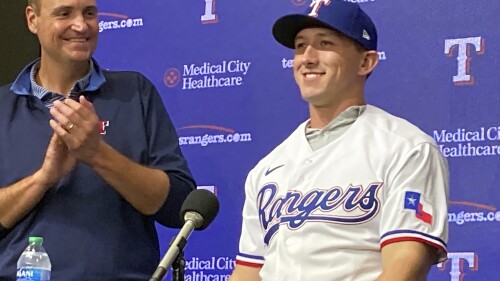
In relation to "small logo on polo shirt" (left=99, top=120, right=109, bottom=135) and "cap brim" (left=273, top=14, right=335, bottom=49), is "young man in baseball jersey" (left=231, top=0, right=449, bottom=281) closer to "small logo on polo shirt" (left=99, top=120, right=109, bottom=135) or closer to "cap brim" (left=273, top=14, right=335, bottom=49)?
"cap brim" (left=273, top=14, right=335, bottom=49)

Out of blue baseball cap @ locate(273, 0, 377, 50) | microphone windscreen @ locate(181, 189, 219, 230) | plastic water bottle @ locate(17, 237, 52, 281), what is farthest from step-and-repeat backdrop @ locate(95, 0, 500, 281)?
microphone windscreen @ locate(181, 189, 219, 230)

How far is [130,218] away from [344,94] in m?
0.73

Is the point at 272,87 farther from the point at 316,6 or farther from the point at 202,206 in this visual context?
the point at 202,206

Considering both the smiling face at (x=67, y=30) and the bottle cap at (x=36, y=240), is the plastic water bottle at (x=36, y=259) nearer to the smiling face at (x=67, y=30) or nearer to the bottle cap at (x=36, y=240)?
the bottle cap at (x=36, y=240)

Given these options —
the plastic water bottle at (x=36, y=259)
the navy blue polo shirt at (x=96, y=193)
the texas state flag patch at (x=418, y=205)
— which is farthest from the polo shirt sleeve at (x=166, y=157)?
the texas state flag patch at (x=418, y=205)

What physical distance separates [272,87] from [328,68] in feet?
3.76

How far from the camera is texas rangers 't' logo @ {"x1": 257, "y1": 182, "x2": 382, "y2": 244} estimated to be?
7.38 feet

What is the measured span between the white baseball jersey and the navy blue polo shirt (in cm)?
46

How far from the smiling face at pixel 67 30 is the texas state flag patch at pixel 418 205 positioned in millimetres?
1145

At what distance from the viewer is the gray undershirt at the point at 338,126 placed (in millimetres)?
2426

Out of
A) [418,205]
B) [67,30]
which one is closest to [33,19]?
[67,30]

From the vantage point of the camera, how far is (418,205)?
86.7 inches

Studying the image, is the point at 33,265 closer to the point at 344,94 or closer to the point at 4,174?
the point at 4,174

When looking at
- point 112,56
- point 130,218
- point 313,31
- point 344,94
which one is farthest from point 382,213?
point 112,56
